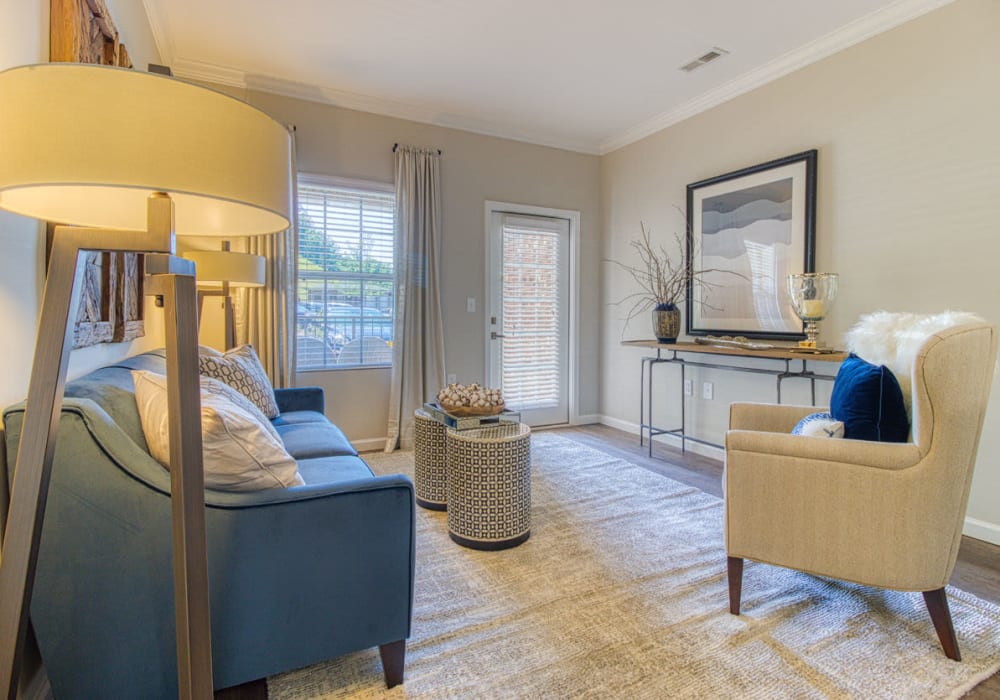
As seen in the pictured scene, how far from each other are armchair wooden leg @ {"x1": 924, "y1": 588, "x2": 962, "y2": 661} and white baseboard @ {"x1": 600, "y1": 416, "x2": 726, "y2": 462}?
217 cm

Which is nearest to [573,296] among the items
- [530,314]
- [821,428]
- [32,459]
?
[530,314]

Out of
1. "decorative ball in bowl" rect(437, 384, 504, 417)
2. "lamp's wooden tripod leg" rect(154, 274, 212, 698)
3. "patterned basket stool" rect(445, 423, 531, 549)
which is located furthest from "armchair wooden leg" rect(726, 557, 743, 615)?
"lamp's wooden tripod leg" rect(154, 274, 212, 698)

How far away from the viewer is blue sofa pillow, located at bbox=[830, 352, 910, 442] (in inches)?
66.7

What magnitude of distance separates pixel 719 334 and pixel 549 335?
1537 mm

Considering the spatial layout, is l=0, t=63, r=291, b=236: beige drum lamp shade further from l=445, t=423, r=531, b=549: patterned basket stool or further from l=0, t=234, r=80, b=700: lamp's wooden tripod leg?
l=445, t=423, r=531, b=549: patterned basket stool

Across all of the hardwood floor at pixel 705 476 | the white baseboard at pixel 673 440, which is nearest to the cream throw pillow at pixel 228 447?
the hardwood floor at pixel 705 476

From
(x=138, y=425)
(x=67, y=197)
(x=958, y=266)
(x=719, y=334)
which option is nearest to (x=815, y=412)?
(x=958, y=266)

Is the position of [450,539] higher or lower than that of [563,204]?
lower

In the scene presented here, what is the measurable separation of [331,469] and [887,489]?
189cm

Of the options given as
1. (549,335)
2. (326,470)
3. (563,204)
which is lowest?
(326,470)

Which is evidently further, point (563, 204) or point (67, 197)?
point (563, 204)

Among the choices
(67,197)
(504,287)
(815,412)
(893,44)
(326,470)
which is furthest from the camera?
(504,287)

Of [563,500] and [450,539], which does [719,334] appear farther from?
[450,539]

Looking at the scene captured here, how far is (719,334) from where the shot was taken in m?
3.79
